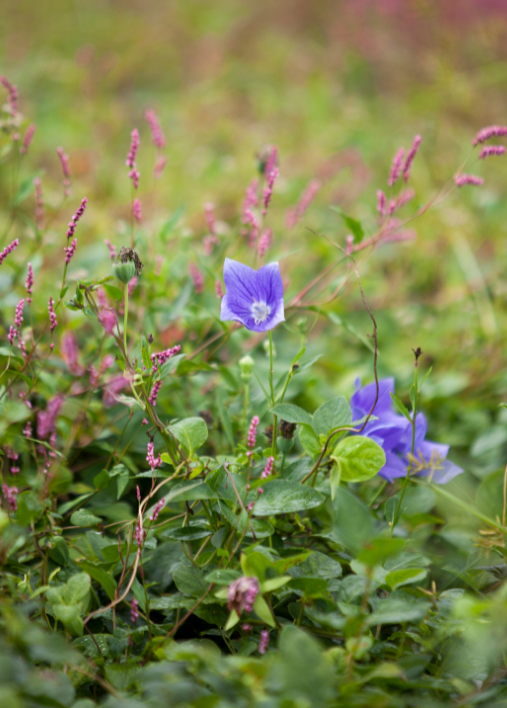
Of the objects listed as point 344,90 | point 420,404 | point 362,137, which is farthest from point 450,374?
point 344,90

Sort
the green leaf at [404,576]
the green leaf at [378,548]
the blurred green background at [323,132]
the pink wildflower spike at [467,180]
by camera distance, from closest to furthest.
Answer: the green leaf at [378,548] → the green leaf at [404,576] → the pink wildflower spike at [467,180] → the blurred green background at [323,132]

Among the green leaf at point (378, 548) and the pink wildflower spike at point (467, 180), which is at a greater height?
the pink wildflower spike at point (467, 180)

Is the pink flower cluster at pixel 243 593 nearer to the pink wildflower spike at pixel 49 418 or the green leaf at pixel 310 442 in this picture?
the green leaf at pixel 310 442

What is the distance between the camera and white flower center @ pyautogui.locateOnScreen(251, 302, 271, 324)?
32.0 inches

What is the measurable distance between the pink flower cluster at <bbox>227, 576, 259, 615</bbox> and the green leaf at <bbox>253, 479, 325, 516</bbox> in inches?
4.5

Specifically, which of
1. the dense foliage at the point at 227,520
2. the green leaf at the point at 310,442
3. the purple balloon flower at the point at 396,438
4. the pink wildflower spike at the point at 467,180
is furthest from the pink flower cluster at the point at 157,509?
the pink wildflower spike at the point at 467,180

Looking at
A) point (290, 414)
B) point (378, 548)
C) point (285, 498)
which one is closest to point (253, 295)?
point (290, 414)

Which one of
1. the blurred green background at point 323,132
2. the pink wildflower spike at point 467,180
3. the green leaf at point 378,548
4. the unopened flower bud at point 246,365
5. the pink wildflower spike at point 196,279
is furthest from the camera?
the blurred green background at point 323,132

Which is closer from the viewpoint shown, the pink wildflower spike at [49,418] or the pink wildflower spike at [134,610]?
the pink wildflower spike at [134,610]

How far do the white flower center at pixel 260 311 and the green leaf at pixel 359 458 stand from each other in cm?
22

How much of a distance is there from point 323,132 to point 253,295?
2596 millimetres

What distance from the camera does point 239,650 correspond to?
68 centimetres

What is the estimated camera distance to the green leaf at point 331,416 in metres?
0.79

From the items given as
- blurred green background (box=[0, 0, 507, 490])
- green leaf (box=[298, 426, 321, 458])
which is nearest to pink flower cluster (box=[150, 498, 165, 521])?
green leaf (box=[298, 426, 321, 458])
